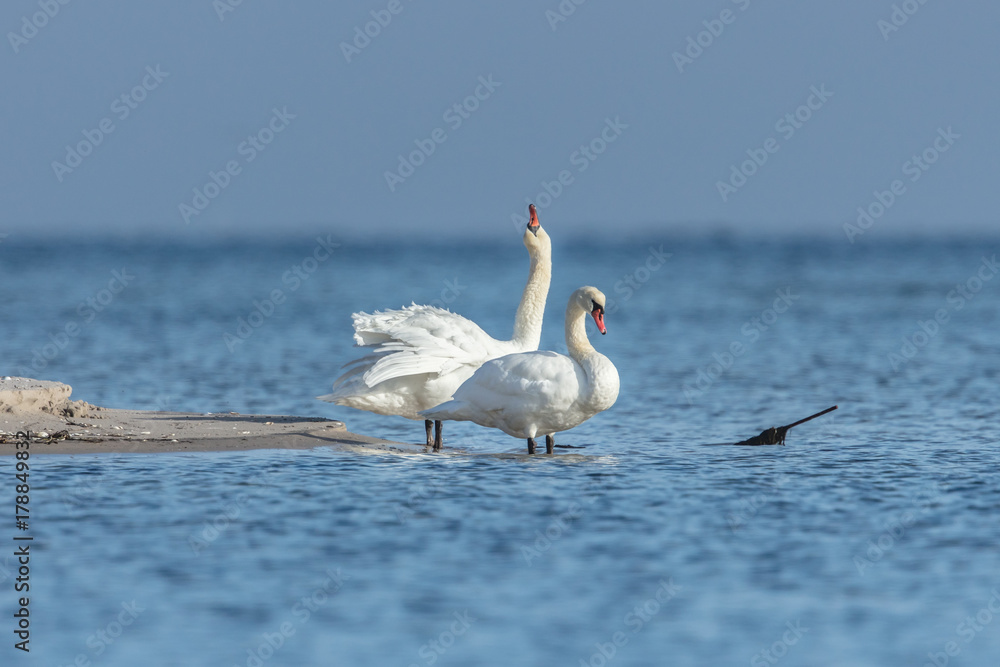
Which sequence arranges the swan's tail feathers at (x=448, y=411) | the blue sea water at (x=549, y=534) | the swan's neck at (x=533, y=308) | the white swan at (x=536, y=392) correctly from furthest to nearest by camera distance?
1. the swan's neck at (x=533, y=308)
2. the swan's tail feathers at (x=448, y=411)
3. the white swan at (x=536, y=392)
4. the blue sea water at (x=549, y=534)

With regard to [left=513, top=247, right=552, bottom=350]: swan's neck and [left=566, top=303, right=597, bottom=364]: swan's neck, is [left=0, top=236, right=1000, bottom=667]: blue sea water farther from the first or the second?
[left=513, top=247, right=552, bottom=350]: swan's neck

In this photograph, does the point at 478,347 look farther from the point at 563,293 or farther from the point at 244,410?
the point at 563,293

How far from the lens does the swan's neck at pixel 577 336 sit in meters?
11.4

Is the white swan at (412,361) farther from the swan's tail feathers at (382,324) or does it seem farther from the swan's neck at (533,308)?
the swan's neck at (533,308)

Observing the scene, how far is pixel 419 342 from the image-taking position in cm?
1187

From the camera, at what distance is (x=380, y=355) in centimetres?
1212

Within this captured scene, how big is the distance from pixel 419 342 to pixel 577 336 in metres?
1.36

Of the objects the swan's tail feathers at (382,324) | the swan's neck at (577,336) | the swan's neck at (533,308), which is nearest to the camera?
the swan's neck at (577,336)

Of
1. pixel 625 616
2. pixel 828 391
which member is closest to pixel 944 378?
pixel 828 391

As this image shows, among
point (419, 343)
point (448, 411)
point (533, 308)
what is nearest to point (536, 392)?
point (448, 411)

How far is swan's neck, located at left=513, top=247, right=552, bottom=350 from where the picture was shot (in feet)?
42.5

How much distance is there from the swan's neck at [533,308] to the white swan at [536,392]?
1488 mm

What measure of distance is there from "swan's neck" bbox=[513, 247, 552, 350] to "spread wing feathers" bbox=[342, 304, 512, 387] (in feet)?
1.52

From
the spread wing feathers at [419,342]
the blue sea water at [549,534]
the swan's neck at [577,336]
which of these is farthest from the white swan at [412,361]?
the swan's neck at [577,336]
